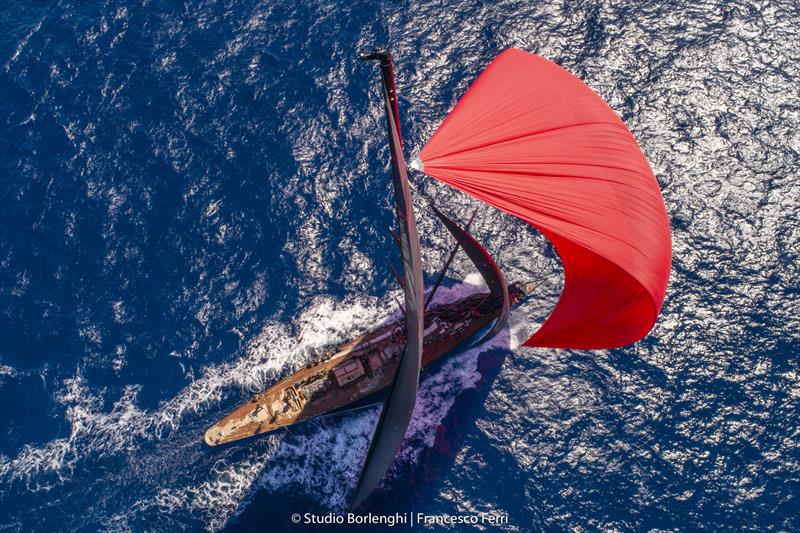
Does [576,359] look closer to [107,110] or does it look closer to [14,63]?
[107,110]

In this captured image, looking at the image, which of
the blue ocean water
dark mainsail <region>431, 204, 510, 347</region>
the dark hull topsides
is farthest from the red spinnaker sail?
the blue ocean water

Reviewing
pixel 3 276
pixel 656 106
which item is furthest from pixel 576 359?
pixel 3 276

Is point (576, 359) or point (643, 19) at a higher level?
point (643, 19)

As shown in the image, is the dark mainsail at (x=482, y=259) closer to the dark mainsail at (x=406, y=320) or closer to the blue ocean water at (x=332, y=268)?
the dark mainsail at (x=406, y=320)

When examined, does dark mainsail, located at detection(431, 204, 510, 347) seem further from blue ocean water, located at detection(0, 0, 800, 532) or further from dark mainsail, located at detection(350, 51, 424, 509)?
blue ocean water, located at detection(0, 0, 800, 532)

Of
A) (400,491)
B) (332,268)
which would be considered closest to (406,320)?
(400,491)
